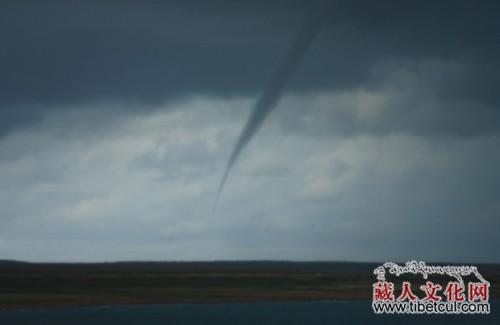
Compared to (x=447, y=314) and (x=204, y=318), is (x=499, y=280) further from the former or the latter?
(x=204, y=318)

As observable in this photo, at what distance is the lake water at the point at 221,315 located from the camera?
8469cm

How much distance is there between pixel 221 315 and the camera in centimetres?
9269

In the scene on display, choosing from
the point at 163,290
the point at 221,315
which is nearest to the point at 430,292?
the point at 221,315

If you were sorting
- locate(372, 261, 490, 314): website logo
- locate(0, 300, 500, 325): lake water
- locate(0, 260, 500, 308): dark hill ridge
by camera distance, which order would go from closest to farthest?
1. locate(372, 261, 490, 314): website logo
2. locate(0, 300, 500, 325): lake water
3. locate(0, 260, 500, 308): dark hill ridge

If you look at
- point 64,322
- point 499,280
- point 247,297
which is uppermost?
point 499,280

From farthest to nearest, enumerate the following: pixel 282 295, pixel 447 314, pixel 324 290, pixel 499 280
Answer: pixel 499 280 < pixel 324 290 < pixel 282 295 < pixel 447 314

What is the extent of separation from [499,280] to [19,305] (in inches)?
3932

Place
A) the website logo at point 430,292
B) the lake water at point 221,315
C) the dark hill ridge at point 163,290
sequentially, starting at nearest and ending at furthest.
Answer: the website logo at point 430,292
the lake water at point 221,315
the dark hill ridge at point 163,290

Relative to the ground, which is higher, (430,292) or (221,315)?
(430,292)

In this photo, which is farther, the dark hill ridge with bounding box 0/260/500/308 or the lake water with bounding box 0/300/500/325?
the dark hill ridge with bounding box 0/260/500/308

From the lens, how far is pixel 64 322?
270ft

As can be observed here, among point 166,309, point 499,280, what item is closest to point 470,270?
point 166,309

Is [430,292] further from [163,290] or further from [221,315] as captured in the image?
[163,290]

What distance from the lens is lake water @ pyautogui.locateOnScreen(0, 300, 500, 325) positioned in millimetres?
84688
